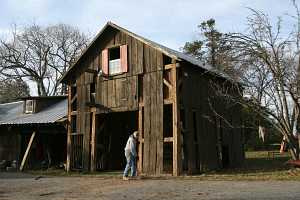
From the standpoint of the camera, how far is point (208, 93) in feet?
74.8

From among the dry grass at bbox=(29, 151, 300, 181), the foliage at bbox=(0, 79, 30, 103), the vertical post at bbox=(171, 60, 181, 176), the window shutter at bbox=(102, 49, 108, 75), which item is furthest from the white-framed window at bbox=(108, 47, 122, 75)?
the foliage at bbox=(0, 79, 30, 103)

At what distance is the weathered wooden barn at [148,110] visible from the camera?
65.0ft

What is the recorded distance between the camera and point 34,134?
26656 millimetres

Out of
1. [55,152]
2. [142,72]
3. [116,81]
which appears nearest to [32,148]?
[55,152]

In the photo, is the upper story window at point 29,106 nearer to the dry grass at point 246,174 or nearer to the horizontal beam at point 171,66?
the dry grass at point 246,174

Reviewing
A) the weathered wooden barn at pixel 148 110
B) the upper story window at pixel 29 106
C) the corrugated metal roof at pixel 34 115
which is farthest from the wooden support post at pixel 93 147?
the upper story window at pixel 29 106

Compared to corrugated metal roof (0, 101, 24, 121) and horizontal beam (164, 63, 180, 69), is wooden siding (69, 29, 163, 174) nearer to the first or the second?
horizontal beam (164, 63, 180, 69)

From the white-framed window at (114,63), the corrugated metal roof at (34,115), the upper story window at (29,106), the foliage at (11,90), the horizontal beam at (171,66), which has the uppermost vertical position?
the foliage at (11,90)

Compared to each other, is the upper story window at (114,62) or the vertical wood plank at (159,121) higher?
the upper story window at (114,62)

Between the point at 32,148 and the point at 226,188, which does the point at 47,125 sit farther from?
the point at 226,188

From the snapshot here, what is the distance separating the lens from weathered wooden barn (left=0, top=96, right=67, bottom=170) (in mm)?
27516

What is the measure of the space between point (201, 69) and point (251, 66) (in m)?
3.51

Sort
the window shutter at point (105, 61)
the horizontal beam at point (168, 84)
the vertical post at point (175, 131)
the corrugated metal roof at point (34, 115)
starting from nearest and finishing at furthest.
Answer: the vertical post at point (175, 131), the horizontal beam at point (168, 84), the window shutter at point (105, 61), the corrugated metal roof at point (34, 115)

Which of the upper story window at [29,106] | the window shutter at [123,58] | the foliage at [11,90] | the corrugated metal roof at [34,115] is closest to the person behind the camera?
the window shutter at [123,58]
